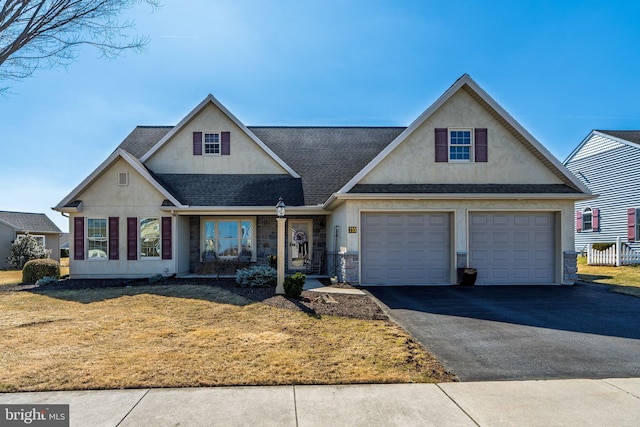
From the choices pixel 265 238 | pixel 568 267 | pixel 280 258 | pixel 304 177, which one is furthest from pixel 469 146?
pixel 265 238

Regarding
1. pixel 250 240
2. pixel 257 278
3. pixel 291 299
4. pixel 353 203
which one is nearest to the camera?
pixel 291 299

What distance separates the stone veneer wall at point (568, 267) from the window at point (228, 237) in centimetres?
1175

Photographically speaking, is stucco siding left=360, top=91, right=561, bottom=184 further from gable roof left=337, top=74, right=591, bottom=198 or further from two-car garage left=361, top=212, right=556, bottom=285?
two-car garage left=361, top=212, right=556, bottom=285

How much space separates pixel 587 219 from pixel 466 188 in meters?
17.1

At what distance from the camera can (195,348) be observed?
5859mm

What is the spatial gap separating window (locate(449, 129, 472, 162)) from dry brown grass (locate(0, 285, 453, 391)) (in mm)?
7984

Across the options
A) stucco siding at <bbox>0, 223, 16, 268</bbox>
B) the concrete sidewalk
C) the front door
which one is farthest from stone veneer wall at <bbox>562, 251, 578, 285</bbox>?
stucco siding at <bbox>0, 223, 16, 268</bbox>

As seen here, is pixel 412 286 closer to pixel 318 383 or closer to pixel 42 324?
pixel 318 383

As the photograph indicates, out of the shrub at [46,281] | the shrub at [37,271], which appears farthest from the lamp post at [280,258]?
the shrub at [37,271]

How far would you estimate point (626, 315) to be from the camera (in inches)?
333

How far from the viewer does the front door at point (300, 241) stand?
16.0m

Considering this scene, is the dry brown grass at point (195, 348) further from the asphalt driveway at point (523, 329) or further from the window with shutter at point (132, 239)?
the window with shutter at point (132, 239)

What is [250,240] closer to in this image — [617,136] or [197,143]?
[197,143]

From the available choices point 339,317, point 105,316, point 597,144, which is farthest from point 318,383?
point 597,144
